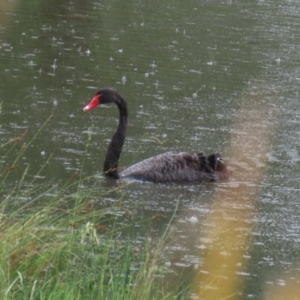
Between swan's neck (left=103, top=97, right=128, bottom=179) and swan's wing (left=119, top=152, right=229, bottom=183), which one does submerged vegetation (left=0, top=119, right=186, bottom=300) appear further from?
swan's wing (left=119, top=152, right=229, bottom=183)

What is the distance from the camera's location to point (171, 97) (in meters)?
12.1

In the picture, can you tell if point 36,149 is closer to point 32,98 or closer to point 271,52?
point 32,98

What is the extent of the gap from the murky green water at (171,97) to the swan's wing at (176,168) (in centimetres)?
15

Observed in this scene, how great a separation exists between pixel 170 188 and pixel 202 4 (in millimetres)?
12104

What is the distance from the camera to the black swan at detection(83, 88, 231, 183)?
361 inches

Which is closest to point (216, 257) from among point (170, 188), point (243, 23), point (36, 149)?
point (170, 188)

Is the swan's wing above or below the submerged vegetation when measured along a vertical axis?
below

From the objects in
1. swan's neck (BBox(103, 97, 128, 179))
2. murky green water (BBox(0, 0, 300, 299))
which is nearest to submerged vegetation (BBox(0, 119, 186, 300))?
murky green water (BBox(0, 0, 300, 299))

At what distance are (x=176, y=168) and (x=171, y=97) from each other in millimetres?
2878

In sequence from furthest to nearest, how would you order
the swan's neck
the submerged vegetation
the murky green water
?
the swan's neck → the murky green water → the submerged vegetation

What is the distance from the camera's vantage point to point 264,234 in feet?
25.5

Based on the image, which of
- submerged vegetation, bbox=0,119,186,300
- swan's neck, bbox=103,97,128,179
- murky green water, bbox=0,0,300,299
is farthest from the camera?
swan's neck, bbox=103,97,128,179

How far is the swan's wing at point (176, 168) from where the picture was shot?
9.16m

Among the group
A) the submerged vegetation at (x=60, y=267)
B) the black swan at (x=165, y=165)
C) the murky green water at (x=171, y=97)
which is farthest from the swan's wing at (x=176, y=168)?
the submerged vegetation at (x=60, y=267)
